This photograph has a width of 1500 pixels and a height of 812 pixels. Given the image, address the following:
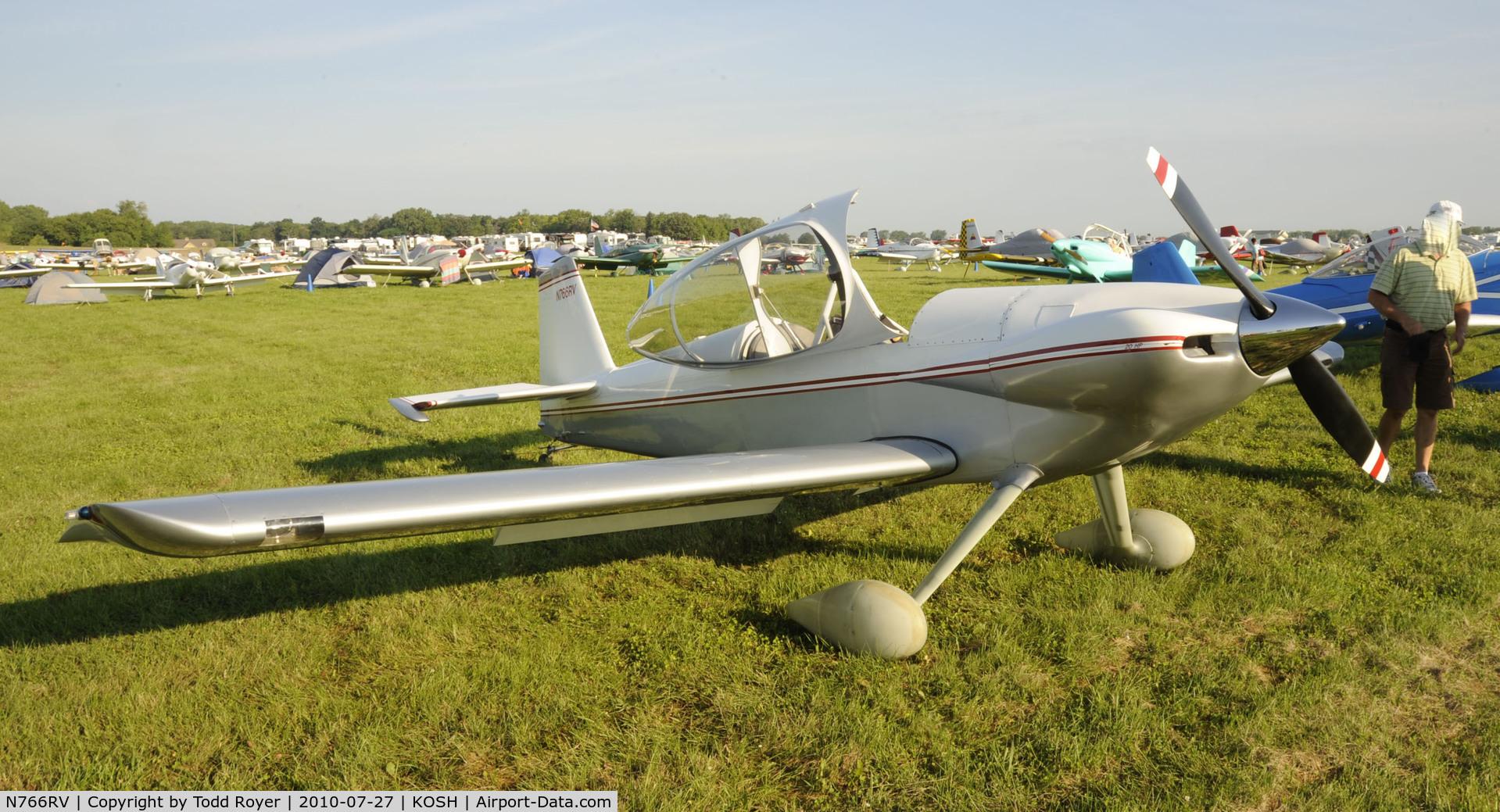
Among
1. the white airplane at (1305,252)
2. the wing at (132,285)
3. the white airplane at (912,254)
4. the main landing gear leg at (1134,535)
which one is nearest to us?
the main landing gear leg at (1134,535)

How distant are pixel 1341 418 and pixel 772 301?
119 inches

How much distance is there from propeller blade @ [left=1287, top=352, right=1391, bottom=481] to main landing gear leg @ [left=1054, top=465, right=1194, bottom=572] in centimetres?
89

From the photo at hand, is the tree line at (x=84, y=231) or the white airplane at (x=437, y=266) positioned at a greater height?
the tree line at (x=84, y=231)

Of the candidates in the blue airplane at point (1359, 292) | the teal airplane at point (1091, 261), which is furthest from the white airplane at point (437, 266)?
the blue airplane at point (1359, 292)

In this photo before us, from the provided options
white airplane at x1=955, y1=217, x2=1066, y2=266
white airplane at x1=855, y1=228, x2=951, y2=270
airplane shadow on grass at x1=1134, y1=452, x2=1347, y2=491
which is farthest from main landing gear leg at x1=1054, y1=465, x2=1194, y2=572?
white airplane at x1=855, y1=228, x2=951, y2=270

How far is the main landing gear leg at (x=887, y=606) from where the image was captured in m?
3.66

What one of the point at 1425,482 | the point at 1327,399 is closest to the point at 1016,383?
the point at 1327,399

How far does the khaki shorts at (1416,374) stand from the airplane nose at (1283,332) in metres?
2.81

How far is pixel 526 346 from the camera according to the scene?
13.8 metres

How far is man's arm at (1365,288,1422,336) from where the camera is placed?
220 inches

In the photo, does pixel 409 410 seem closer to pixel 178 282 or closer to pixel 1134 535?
pixel 1134 535

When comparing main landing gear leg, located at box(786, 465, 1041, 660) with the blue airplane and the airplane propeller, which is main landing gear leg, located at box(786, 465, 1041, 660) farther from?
the blue airplane

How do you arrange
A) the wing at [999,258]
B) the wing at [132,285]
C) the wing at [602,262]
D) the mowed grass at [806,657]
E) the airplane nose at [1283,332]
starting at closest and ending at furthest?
the mowed grass at [806,657] → the airplane nose at [1283,332] → the wing at [132,285] → the wing at [999,258] → the wing at [602,262]

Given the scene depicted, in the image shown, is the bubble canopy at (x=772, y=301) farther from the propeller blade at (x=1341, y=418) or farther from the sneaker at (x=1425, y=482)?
the sneaker at (x=1425, y=482)
